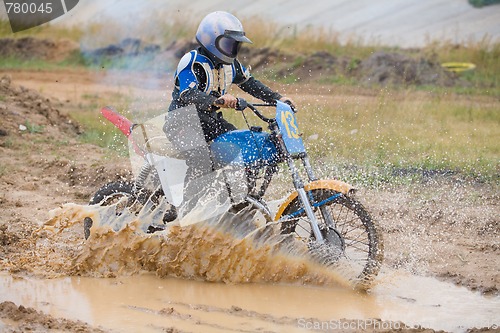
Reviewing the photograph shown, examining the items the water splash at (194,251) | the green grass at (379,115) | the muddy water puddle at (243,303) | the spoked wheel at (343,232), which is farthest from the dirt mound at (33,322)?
the green grass at (379,115)

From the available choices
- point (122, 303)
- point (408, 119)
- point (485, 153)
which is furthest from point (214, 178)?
point (408, 119)

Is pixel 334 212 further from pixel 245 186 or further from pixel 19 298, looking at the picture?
pixel 19 298

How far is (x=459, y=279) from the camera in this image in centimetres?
676

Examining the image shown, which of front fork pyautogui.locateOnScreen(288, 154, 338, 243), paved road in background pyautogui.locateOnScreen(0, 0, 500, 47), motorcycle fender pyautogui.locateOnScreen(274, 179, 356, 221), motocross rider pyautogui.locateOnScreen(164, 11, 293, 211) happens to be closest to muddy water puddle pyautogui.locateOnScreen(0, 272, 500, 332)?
front fork pyautogui.locateOnScreen(288, 154, 338, 243)

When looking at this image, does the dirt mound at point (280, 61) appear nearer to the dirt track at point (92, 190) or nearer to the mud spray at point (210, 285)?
the dirt track at point (92, 190)

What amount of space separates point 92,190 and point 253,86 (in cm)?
284

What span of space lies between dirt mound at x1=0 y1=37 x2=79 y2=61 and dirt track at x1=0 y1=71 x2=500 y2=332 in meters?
6.87

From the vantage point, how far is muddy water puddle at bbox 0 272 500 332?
5.74m

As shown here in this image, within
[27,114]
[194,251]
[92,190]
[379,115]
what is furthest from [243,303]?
[379,115]

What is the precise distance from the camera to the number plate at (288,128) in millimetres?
6500

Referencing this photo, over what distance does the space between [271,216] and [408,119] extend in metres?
6.49

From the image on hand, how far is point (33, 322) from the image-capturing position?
5520 mm

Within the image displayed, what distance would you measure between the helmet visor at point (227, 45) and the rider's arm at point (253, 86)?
360 mm

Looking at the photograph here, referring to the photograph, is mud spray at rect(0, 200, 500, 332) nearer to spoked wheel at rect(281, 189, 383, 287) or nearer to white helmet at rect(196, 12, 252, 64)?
spoked wheel at rect(281, 189, 383, 287)
